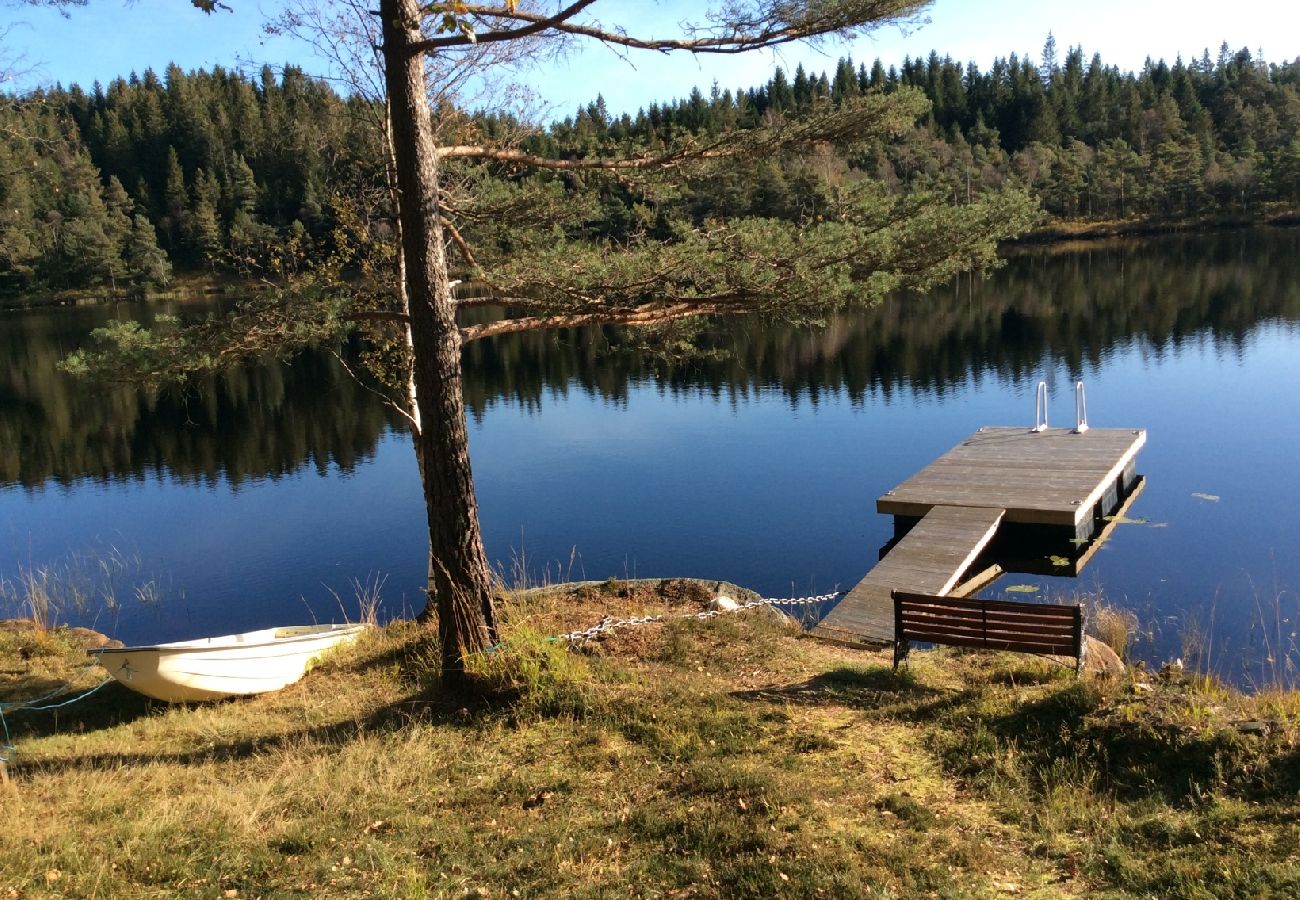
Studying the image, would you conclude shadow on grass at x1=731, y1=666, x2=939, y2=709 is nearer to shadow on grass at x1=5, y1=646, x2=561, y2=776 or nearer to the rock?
the rock

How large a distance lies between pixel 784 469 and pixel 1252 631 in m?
9.04

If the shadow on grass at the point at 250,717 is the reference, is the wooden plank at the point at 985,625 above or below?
above

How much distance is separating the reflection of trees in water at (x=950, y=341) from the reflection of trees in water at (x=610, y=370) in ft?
0.29

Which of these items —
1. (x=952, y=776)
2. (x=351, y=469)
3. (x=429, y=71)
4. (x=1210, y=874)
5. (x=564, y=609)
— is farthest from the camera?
(x=351, y=469)

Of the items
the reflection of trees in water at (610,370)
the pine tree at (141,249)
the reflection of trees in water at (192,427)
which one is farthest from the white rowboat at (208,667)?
the pine tree at (141,249)

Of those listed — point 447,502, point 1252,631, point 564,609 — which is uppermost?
point 447,502

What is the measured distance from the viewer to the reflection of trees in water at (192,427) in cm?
2075

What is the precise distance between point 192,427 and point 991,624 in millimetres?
22613

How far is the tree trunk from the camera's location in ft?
20.0

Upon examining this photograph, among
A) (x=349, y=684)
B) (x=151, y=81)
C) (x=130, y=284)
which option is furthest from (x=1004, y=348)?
(x=151, y=81)

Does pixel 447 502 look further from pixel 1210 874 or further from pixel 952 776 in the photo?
pixel 1210 874

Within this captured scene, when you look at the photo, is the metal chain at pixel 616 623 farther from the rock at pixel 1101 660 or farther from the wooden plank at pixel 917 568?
the rock at pixel 1101 660

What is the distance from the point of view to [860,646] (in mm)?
8570

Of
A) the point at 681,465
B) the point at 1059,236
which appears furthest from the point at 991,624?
the point at 1059,236
